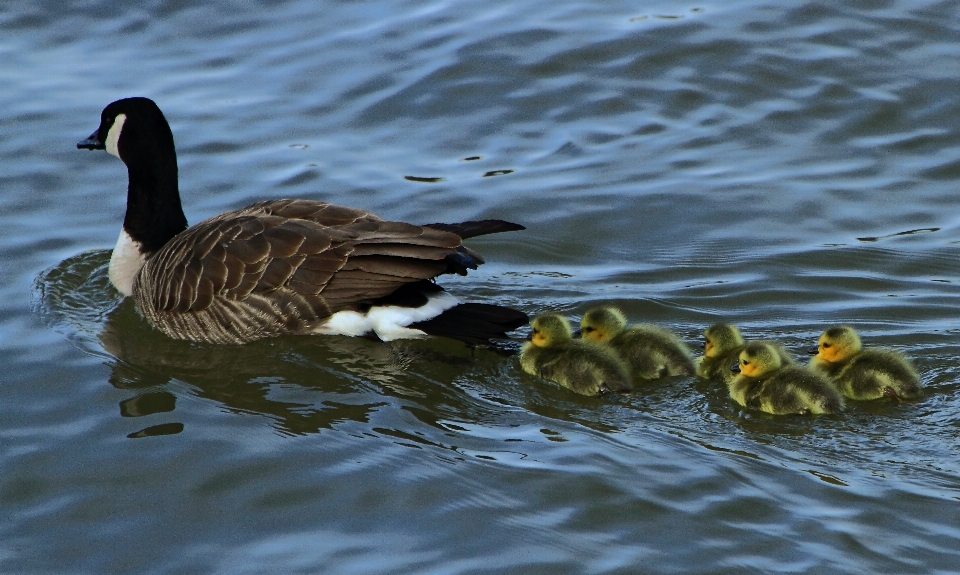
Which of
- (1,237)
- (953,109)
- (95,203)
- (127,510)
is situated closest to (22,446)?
(127,510)

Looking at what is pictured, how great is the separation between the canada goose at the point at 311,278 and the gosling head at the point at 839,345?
5.63 feet

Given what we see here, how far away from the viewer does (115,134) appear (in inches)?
338

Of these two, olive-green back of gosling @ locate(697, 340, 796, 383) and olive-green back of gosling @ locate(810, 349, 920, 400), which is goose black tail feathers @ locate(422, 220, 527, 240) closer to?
olive-green back of gosling @ locate(697, 340, 796, 383)

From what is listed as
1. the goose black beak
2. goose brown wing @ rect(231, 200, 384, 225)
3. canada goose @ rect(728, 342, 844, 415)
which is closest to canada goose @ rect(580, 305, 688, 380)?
canada goose @ rect(728, 342, 844, 415)

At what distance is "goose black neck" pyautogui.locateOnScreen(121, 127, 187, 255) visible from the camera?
8516 millimetres

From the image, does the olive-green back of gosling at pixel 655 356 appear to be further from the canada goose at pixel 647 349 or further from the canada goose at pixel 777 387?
the canada goose at pixel 777 387

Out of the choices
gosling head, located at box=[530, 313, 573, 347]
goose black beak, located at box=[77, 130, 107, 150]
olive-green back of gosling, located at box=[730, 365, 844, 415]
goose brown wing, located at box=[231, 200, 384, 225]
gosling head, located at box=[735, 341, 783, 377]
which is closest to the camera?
olive-green back of gosling, located at box=[730, 365, 844, 415]

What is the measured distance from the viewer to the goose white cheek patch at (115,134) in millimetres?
8539

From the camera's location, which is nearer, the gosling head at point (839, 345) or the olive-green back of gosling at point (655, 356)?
the gosling head at point (839, 345)

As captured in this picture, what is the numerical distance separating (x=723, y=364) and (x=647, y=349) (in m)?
0.43

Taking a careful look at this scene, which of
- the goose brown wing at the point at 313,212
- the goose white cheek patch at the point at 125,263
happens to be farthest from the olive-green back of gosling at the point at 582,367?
the goose white cheek patch at the point at 125,263

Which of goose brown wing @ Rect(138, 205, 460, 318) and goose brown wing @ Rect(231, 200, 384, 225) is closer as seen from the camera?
goose brown wing @ Rect(138, 205, 460, 318)

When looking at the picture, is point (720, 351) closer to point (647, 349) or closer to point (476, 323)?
point (647, 349)

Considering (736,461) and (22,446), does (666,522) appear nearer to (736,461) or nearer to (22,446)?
(736,461)
